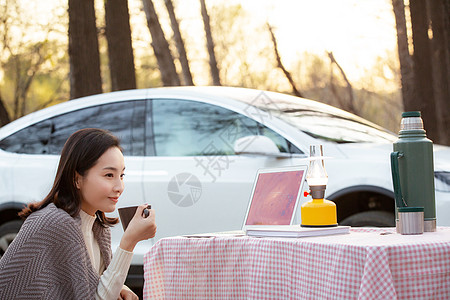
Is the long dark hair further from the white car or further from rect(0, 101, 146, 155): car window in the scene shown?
rect(0, 101, 146, 155): car window

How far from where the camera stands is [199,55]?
35.0 m

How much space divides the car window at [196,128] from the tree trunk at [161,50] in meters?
10.3

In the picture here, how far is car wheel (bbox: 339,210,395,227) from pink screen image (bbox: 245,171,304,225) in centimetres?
209

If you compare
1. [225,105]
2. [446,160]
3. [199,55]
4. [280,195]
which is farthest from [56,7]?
[280,195]

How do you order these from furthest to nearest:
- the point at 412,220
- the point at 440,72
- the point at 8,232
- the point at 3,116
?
1. the point at 3,116
2. the point at 440,72
3. the point at 8,232
4. the point at 412,220

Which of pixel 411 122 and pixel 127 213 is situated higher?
pixel 411 122

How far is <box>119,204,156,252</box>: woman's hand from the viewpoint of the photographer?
10.3 feet

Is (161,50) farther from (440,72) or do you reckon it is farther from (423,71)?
(440,72)

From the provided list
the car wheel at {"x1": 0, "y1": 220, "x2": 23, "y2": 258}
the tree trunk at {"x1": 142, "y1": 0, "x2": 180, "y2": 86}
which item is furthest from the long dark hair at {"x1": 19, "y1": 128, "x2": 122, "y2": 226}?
the tree trunk at {"x1": 142, "y1": 0, "x2": 180, "y2": 86}

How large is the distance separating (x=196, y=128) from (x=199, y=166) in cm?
44

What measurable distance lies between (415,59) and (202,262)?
9.11 m

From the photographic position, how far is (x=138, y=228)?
3139mm

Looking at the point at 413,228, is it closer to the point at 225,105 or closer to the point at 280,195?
the point at 280,195

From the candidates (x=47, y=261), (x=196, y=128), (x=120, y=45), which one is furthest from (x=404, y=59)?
(x=47, y=261)
